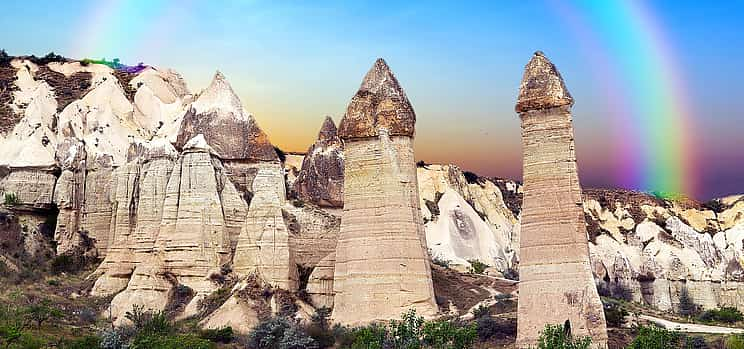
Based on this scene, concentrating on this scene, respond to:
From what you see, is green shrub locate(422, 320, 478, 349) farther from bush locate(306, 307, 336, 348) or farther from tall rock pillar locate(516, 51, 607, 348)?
bush locate(306, 307, 336, 348)

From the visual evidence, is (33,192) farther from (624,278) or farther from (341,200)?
(624,278)

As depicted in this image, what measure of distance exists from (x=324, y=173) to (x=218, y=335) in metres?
14.7

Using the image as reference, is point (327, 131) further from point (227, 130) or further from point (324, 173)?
point (227, 130)

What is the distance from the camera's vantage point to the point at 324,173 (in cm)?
5038

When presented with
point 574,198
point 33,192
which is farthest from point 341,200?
point 574,198

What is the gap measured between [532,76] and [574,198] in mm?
4202

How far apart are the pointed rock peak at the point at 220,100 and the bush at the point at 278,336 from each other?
1552cm

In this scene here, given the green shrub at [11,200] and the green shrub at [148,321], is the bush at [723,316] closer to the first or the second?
the green shrub at [148,321]

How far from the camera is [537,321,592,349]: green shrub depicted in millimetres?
29248

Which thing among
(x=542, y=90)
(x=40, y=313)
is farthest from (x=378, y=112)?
(x=40, y=313)

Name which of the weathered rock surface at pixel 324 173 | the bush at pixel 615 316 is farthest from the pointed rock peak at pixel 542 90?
the weathered rock surface at pixel 324 173

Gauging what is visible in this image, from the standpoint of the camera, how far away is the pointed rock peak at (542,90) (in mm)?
32906

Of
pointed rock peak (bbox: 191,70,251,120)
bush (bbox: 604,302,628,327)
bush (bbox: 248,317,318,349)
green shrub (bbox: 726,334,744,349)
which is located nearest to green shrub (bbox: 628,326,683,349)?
green shrub (bbox: 726,334,744,349)

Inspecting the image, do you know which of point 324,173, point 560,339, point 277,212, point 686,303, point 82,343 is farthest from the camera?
point 686,303
